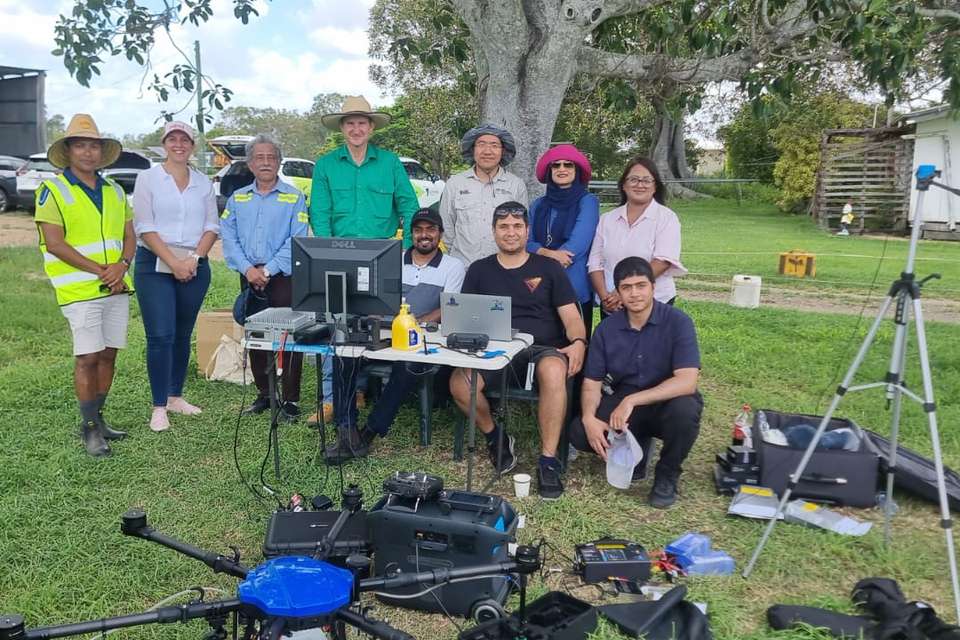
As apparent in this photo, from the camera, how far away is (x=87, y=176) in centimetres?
418

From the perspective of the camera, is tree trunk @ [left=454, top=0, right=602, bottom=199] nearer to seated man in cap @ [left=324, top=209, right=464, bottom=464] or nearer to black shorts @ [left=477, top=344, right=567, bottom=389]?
seated man in cap @ [left=324, top=209, right=464, bottom=464]

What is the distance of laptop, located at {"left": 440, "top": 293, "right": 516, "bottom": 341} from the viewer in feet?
12.7

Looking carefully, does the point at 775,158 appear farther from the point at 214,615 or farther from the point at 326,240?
the point at 214,615

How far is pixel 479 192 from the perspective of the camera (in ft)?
15.1

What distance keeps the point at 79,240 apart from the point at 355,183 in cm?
161

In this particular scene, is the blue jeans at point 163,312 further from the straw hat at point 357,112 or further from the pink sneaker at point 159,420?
the straw hat at point 357,112

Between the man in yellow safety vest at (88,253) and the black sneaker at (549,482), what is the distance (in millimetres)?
2530

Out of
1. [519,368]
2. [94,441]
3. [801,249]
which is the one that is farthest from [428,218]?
[801,249]

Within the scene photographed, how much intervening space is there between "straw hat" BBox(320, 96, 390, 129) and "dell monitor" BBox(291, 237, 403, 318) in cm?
120

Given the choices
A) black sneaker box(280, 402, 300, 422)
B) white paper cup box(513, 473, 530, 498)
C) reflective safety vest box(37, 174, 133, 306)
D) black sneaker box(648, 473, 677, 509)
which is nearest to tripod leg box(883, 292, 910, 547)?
black sneaker box(648, 473, 677, 509)

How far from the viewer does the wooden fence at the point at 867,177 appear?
18.2 m

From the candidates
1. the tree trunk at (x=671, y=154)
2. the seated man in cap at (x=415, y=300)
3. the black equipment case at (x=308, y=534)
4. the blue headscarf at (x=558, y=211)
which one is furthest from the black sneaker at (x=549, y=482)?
the tree trunk at (x=671, y=154)

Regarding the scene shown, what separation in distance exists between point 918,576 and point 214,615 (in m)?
2.90

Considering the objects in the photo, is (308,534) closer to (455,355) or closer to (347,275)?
(455,355)
